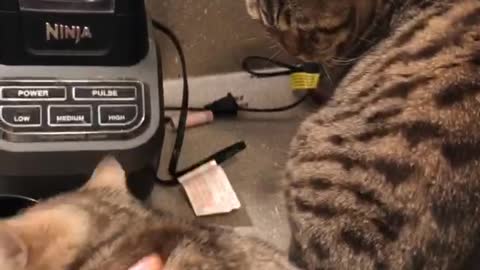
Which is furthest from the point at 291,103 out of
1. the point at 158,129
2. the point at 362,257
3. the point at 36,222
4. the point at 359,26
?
the point at 36,222

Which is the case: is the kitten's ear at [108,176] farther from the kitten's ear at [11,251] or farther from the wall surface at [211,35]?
the wall surface at [211,35]

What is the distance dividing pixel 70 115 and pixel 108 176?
11cm

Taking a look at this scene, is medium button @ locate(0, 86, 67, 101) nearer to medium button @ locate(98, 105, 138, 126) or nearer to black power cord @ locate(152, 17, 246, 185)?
medium button @ locate(98, 105, 138, 126)

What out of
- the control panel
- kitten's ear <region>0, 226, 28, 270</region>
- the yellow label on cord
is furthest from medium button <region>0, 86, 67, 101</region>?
the yellow label on cord

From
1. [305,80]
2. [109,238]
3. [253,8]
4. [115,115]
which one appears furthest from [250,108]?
[109,238]

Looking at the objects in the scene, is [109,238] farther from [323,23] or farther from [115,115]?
[323,23]

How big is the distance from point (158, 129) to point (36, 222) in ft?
0.77

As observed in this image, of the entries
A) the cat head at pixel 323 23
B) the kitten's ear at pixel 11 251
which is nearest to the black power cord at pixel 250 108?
the cat head at pixel 323 23

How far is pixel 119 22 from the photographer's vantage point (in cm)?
125

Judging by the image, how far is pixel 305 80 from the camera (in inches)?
65.1

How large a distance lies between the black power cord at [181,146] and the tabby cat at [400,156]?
27cm

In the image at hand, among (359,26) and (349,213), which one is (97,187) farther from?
(359,26)

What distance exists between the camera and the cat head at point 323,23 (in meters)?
1.37

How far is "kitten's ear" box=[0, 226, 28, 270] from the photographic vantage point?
41.0 inches
